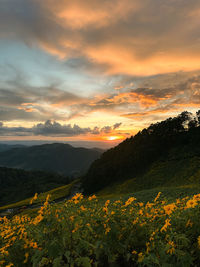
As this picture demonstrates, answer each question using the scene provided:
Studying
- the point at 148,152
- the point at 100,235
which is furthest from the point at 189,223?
the point at 148,152

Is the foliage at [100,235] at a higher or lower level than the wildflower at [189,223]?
lower

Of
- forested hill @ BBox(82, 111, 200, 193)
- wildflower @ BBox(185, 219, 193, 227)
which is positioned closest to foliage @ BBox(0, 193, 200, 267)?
wildflower @ BBox(185, 219, 193, 227)

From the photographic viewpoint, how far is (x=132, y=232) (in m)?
4.19

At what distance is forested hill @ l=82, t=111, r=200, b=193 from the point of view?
4772 cm

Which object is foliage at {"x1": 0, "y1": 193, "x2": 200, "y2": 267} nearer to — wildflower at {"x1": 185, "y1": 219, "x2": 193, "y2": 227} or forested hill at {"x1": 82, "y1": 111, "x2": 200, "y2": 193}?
wildflower at {"x1": 185, "y1": 219, "x2": 193, "y2": 227}

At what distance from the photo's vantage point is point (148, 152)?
53125 mm

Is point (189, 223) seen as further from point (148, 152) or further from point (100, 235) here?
point (148, 152)

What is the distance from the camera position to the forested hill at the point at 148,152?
4772cm

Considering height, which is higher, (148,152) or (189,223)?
(189,223)

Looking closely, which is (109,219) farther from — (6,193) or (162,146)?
(6,193)

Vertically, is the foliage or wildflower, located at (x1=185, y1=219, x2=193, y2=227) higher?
wildflower, located at (x1=185, y1=219, x2=193, y2=227)

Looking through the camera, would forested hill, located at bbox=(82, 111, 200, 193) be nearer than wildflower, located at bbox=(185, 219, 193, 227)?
No

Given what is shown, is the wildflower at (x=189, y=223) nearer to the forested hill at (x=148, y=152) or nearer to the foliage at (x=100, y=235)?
the foliage at (x=100, y=235)

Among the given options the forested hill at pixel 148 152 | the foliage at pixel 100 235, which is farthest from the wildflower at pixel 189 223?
the forested hill at pixel 148 152
